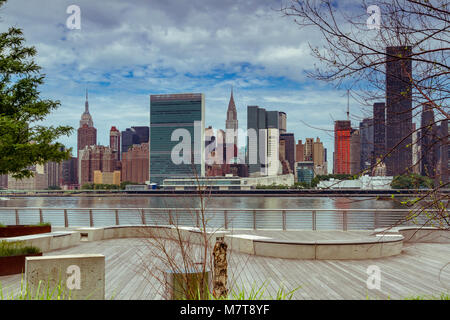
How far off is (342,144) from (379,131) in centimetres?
42

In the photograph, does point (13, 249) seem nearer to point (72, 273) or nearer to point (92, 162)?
point (72, 273)

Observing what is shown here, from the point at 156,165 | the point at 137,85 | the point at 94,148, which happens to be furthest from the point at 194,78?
the point at 94,148

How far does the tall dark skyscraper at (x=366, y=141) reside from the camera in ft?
14.3

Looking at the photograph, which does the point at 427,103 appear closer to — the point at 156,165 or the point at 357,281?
the point at 357,281

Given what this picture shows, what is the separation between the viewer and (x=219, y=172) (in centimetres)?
577

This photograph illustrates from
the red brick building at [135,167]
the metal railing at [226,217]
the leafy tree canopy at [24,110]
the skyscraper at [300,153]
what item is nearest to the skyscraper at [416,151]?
the metal railing at [226,217]

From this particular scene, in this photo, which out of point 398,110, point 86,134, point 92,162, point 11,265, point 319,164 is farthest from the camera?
point 92,162

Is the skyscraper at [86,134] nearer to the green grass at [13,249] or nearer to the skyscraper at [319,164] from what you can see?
the green grass at [13,249]

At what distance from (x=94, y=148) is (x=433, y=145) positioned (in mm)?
86480

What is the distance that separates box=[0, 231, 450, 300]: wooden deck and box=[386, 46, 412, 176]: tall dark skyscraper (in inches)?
77.2

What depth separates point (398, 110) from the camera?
4234 millimetres

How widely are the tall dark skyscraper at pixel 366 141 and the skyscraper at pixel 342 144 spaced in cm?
14

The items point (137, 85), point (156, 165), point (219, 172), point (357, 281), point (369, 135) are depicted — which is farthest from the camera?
point (137, 85)

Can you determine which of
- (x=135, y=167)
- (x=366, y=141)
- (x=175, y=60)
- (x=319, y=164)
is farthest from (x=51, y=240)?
(x=175, y=60)
